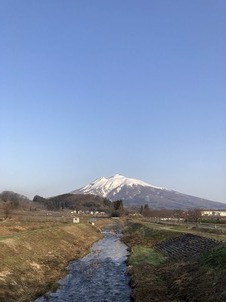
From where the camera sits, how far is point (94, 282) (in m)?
30.4

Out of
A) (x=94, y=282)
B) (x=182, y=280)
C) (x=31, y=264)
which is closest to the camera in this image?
(x=182, y=280)

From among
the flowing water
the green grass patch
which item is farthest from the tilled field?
the flowing water

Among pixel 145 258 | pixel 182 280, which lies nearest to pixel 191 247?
pixel 145 258

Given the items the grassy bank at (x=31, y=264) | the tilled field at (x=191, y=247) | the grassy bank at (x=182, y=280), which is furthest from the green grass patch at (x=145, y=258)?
the grassy bank at (x=31, y=264)

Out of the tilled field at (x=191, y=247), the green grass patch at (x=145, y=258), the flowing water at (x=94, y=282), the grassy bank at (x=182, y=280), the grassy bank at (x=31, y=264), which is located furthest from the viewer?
the green grass patch at (x=145, y=258)

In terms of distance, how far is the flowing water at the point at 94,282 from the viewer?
83.0 feet

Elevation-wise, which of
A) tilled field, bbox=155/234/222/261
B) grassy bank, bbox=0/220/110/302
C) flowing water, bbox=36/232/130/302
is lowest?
flowing water, bbox=36/232/130/302

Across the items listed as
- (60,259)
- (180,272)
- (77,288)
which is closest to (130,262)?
(60,259)

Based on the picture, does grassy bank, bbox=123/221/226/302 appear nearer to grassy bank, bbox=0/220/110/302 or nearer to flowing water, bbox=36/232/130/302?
flowing water, bbox=36/232/130/302

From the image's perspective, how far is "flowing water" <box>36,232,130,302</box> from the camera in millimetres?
25297

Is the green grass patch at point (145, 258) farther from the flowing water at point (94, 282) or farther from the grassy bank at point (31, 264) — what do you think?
the grassy bank at point (31, 264)

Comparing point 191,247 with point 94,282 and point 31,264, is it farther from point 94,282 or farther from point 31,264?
point 31,264

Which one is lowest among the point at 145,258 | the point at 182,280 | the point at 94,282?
the point at 94,282

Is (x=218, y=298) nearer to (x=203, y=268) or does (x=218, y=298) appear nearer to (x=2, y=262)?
(x=203, y=268)
